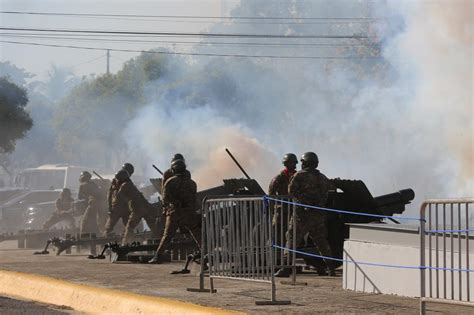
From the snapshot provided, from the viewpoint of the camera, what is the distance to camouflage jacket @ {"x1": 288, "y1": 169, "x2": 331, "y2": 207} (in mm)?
14898

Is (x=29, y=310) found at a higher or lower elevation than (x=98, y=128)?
lower

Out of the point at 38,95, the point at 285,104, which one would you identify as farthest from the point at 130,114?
the point at 38,95

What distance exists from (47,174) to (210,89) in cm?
3005

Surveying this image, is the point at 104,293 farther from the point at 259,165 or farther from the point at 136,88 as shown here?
the point at 136,88

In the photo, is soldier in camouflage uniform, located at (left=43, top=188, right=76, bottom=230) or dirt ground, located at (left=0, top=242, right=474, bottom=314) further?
soldier in camouflage uniform, located at (left=43, top=188, right=76, bottom=230)

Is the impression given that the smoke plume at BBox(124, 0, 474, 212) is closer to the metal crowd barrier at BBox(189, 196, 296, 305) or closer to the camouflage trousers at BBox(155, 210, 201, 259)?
the camouflage trousers at BBox(155, 210, 201, 259)

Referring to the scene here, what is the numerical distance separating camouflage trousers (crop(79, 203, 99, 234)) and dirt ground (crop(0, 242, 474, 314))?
7.13 m

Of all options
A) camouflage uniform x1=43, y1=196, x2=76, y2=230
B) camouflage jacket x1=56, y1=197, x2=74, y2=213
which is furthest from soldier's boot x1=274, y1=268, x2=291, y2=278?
camouflage jacket x1=56, y1=197, x2=74, y2=213

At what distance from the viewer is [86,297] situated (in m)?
12.8

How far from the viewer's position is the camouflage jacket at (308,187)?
1490 centimetres

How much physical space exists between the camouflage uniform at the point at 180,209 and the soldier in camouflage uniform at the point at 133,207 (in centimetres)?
405

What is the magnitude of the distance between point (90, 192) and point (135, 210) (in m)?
4.67

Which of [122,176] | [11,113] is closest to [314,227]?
[122,176]

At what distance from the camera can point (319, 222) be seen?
14922 millimetres
